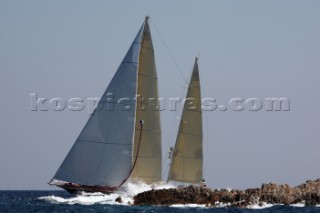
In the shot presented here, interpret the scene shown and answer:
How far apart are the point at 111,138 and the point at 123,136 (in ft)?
3.38

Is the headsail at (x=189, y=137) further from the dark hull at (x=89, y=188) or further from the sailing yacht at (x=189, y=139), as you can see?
the dark hull at (x=89, y=188)

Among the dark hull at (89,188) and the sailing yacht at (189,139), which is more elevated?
the sailing yacht at (189,139)

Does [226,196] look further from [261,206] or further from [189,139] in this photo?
[189,139]

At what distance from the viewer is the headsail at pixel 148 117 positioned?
222 ft

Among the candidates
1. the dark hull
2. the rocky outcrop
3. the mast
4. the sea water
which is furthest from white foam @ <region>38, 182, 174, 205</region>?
the rocky outcrop

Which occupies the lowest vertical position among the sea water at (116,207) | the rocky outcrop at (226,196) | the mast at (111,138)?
the sea water at (116,207)

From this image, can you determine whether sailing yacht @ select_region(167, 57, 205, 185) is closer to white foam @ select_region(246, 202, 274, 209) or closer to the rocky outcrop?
the rocky outcrop

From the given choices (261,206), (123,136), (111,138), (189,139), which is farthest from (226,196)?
(111,138)

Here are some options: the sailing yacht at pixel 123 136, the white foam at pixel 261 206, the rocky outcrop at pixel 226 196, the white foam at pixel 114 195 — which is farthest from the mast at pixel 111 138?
the white foam at pixel 261 206

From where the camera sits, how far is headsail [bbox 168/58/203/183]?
72500 millimetres

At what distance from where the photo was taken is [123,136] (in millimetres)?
67125

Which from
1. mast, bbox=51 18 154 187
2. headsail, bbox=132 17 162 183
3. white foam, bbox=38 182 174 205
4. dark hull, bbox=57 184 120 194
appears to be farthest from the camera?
white foam, bbox=38 182 174 205

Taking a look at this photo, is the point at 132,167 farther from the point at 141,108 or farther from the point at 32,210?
the point at 32,210

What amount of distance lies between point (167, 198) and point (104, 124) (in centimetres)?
792
